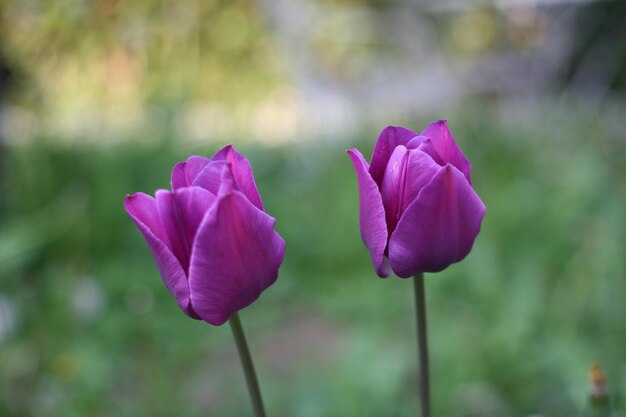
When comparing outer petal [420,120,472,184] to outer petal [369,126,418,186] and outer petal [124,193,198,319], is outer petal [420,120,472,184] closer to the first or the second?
outer petal [369,126,418,186]

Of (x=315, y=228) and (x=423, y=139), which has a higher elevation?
(x=315, y=228)

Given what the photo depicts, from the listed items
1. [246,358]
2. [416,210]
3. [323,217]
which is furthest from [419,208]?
[323,217]

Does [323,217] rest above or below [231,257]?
above


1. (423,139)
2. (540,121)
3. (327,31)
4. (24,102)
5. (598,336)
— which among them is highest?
(327,31)

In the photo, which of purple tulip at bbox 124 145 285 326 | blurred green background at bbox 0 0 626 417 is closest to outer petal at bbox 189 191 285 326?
purple tulip at bbox 124 145 285 326

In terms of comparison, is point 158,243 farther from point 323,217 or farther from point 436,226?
point 323,217

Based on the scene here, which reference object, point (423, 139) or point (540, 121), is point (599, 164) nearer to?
point (540, 121)

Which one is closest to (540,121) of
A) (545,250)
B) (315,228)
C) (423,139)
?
(315,228)
